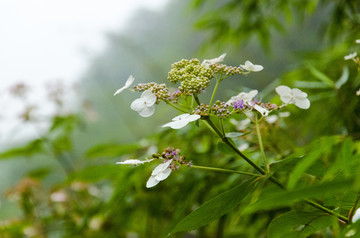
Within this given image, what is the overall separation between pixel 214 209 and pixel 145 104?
12cm

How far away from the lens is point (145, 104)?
341 millimetres

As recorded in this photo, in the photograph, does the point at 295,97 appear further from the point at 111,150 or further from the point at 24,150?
the point at 24,150

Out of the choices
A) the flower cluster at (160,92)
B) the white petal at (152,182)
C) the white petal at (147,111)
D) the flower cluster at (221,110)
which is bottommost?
the white petal at (152,182)

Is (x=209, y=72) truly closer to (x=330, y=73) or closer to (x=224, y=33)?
(x=330, y=73)

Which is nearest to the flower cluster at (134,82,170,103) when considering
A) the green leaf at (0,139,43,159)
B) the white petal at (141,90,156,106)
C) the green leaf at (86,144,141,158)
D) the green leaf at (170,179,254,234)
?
the white petal at (141,90,156,106)

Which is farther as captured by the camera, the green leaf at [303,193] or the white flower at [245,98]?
the white flower at [245,98]

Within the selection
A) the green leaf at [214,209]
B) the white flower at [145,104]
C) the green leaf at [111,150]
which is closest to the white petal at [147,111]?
Result: the white flower at [145,104]

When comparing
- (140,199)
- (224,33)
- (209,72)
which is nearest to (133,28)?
(224,33)

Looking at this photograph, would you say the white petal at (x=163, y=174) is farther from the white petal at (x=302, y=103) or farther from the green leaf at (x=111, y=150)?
the green leaf at (x=111, y=150)

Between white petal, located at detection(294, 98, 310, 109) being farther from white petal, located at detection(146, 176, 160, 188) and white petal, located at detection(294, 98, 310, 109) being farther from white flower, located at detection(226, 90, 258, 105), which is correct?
white petal, located at detection(146, 176, 160, 188)

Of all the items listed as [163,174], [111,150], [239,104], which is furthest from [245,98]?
[111,150]

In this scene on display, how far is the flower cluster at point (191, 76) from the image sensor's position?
34 cm

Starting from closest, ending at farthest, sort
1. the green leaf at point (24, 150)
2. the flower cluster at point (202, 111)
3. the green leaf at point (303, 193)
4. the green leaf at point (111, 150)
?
the green leaf at point (303, 193), the flower cluster at point (202, 111), the green leaf at point (111, 150), the green leaf at point (24, 150)

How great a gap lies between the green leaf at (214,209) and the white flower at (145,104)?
0.10 m
